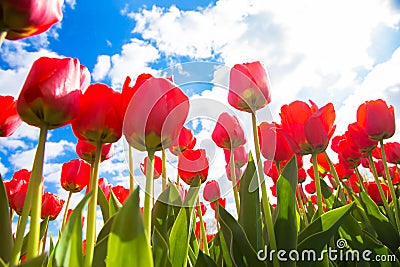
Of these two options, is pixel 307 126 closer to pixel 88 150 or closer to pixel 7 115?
pixel 88 150

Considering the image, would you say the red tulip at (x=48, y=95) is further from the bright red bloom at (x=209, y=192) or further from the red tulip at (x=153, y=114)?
the bright red bloom at (x=209, y=192)

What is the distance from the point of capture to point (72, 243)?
67cm

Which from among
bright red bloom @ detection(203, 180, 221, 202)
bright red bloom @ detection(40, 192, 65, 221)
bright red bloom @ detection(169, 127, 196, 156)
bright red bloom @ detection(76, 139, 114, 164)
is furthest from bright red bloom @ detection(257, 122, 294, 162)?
bright red bloom @ detection(40, 192, 65, 221)

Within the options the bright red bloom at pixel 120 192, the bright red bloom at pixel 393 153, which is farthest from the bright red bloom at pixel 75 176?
the bright red bloom at pixel 393 153

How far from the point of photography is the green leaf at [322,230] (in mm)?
1098

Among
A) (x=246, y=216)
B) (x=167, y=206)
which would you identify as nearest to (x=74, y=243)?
(x=167, y=206)

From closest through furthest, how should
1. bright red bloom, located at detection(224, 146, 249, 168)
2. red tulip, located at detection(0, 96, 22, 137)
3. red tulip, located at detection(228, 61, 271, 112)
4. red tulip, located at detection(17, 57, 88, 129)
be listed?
1. red tulip, located at detection(17, 57, 88, 129)
2. red tulip, located at detection(0, 96, 22, 137)
3. red tulip, located at detection(228, 61, 271, 112)
4. bright red bloom, located at detection(224, 146, 249, 168)

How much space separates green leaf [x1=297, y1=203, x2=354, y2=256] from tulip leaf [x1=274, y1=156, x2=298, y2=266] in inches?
1.6

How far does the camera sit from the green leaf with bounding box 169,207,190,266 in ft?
3.34

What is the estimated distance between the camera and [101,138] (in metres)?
0.84

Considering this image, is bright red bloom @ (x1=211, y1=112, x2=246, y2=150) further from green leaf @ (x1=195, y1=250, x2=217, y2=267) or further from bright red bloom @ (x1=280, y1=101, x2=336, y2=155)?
green leaf @ (x1=195, y1=250, x2=217, y2=267)

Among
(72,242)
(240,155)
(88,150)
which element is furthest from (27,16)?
(240,155)

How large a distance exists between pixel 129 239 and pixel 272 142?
0.94m

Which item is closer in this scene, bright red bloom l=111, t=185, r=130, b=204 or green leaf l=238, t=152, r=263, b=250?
green leaf l=238, t=152, r=263, b=250
